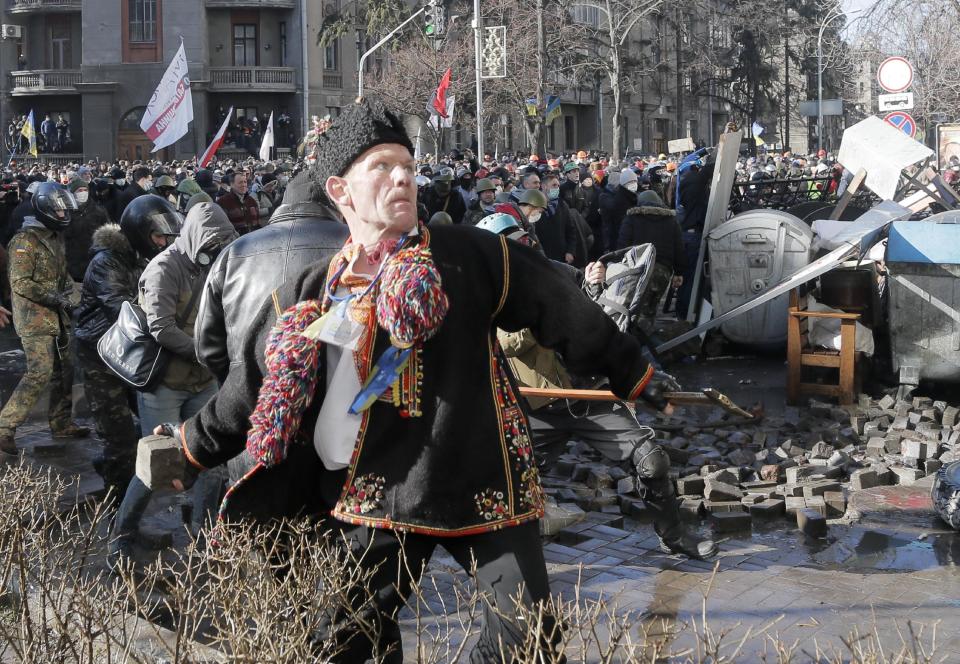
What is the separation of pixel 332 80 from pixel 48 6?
13.0 metres

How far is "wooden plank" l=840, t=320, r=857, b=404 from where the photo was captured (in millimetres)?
9453

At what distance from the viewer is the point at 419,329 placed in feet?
10.1

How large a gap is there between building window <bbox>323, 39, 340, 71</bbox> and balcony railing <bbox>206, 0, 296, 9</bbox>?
2705 mm

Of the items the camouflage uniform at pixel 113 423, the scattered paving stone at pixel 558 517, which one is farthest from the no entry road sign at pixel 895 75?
the camouflage uniform at pixel 113 423

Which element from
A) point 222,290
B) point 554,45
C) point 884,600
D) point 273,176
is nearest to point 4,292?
point 222,290

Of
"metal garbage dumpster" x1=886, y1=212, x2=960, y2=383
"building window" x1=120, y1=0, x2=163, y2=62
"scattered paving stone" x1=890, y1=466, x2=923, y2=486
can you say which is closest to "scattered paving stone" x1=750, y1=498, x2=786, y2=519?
"scattered paving stone" x1=890, y1=466, x2=923, y2=486

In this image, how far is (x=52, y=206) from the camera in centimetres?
831

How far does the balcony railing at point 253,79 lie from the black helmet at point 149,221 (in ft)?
158

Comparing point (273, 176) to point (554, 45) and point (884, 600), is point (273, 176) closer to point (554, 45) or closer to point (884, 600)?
point (884, 600)

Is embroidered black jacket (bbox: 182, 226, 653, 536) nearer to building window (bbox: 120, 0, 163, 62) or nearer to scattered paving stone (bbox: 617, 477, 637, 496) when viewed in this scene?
scattered paving stone (bbox: 617, 477, 637, 496)

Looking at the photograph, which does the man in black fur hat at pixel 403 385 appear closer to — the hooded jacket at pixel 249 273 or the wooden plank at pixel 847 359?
the hooded jacket at pixel 249 273

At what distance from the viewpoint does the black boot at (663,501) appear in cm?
575

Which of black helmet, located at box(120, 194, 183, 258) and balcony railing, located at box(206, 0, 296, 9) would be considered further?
balcony railing, located at box(206, 0, 296, 9)

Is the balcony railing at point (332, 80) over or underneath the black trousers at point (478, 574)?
over
